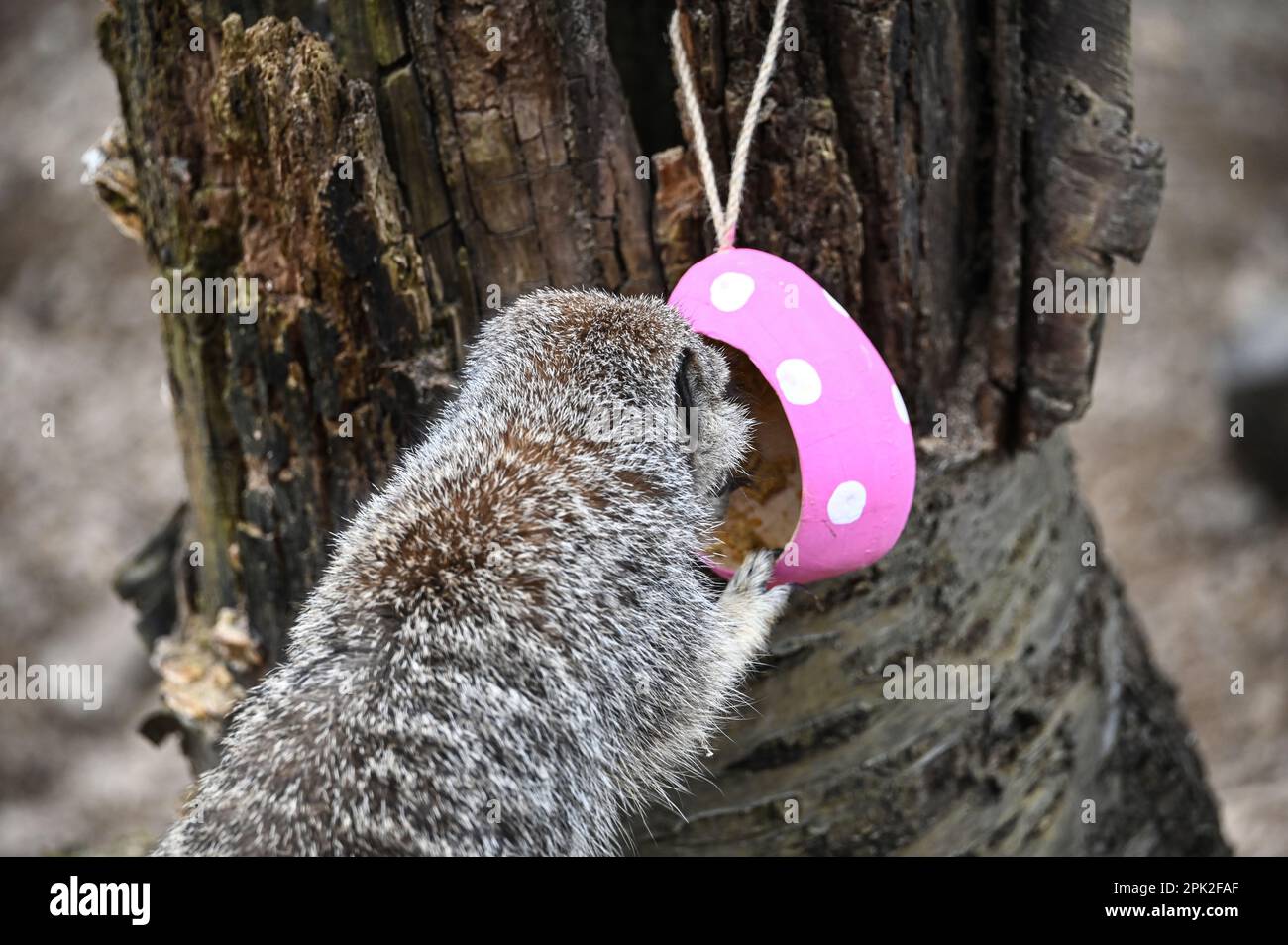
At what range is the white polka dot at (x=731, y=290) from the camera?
2467 mm

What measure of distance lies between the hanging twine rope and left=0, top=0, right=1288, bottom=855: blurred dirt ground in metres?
3.63

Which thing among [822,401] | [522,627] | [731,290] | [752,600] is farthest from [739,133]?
[522,627]

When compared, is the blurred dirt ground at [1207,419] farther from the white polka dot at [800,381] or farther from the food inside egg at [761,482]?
the white polka dot at [800,381]

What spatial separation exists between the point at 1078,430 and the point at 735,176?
6.67 m

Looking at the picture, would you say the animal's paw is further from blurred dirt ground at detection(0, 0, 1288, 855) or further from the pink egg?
blurred dirt ground at detection(0, 0, 1288, 855)

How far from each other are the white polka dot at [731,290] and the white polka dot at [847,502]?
0.47 metres

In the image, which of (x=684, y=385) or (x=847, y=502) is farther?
(x=684, y=385)

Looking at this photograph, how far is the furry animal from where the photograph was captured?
82.4 inches

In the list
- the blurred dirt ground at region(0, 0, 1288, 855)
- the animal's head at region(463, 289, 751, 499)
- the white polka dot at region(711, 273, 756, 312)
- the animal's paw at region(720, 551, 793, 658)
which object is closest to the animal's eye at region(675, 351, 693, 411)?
the animal's head at region(463, 289, 751, 499)

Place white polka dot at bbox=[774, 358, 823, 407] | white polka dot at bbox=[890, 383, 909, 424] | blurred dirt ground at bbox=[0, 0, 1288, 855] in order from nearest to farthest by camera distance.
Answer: white polka dot at bbox=[774, 358, 823, 407] < white polka dot at bbox=[890, 383, 909, 424] < blurred dirt ground at bbox=[0, 0, 1288, 855]

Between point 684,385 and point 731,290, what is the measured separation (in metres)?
0.26

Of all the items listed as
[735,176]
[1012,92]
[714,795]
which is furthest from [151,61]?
[714,795]

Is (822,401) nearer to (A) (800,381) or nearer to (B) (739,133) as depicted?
(A) (800,381)

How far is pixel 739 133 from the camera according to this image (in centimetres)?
269
